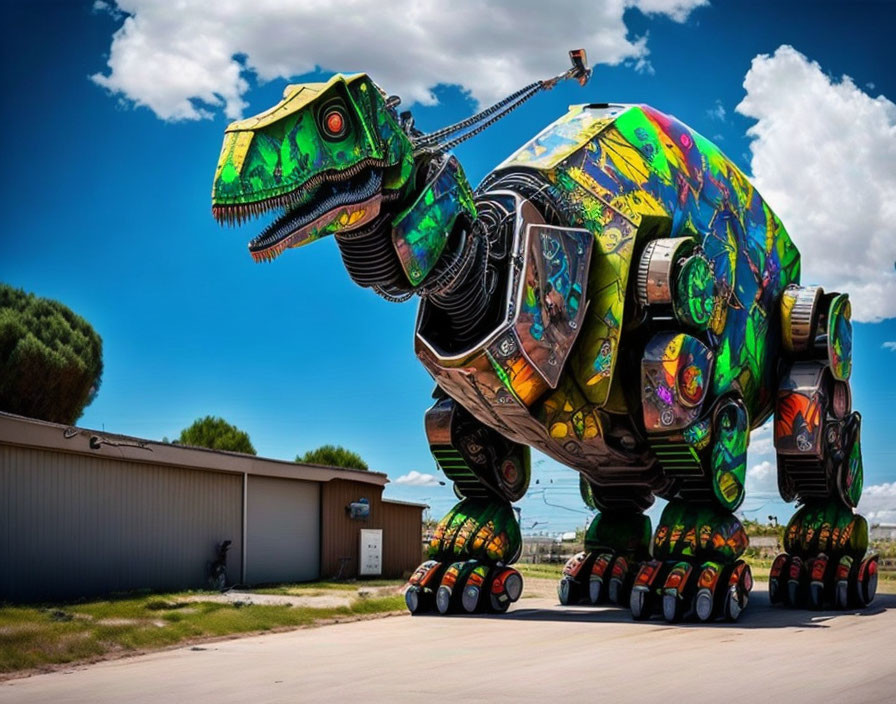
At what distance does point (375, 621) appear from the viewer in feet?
51.6

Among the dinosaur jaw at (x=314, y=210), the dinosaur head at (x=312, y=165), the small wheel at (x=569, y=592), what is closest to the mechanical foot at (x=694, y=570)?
the small wheel at (x=569, y=592)

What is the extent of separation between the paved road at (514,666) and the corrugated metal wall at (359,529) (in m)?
10.3

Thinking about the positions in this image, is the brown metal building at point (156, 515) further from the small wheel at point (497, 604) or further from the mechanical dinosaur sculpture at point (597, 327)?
the small wheel at point (497, 604)

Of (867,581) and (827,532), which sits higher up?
(827,532)

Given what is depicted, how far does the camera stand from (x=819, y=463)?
17.4 meters

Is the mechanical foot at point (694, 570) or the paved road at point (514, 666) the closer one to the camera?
the paved road at point (514, 666)

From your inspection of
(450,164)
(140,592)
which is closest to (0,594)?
(140,592)

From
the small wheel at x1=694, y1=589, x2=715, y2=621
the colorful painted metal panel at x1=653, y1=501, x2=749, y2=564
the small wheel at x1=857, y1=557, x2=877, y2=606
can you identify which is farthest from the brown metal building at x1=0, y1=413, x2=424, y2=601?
the small wheel at x1=857, y1=557, x2=877, y2=606

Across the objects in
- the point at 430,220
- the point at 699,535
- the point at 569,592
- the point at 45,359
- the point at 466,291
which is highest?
the point at 45,359

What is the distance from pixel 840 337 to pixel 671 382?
4.35m

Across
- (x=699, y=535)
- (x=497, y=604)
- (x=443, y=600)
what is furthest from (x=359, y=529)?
(x=699, y=535)

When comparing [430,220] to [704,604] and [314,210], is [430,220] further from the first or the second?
[704,604]

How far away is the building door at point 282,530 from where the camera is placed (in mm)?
22781

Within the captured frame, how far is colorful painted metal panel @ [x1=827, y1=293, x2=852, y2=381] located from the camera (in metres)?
17.4
